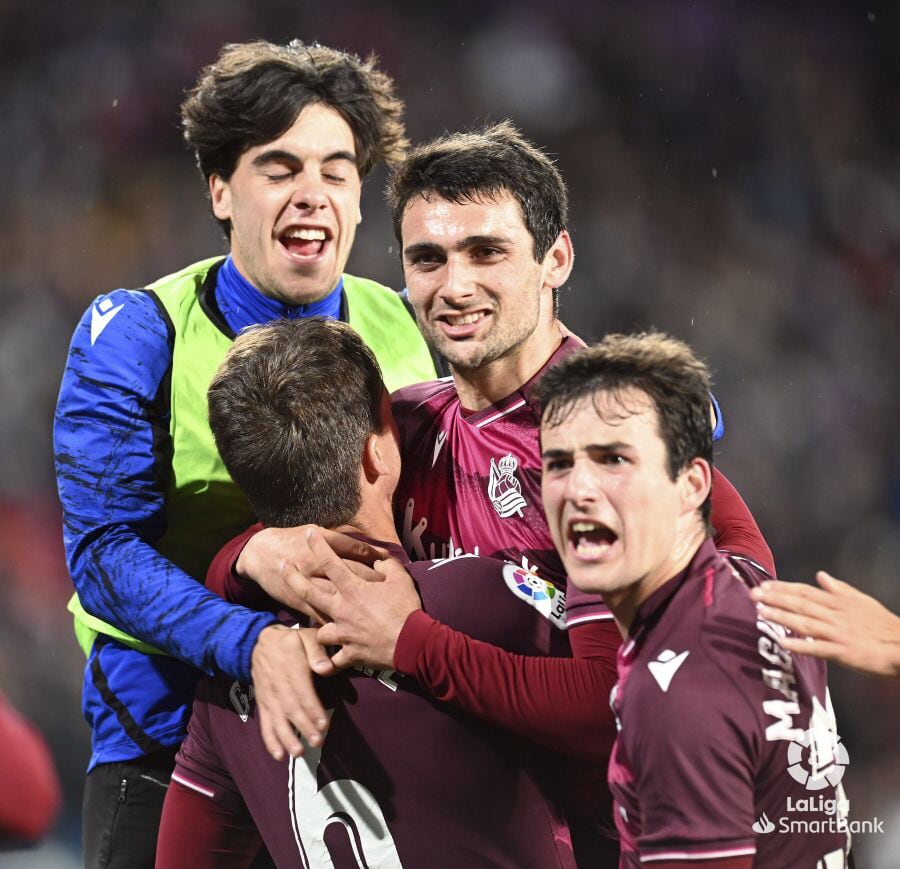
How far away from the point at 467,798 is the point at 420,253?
3.63 feet

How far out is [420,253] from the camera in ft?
8.20

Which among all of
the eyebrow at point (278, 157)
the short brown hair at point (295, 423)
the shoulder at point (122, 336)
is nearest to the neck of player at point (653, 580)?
the short brown hair at point (295, 423)

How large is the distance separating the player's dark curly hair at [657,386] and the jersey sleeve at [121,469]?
90 cm

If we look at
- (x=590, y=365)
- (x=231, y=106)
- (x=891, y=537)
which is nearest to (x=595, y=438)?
(x=590, y=365)

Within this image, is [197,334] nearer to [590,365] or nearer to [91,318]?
[91,318]

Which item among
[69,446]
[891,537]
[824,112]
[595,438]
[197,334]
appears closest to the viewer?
[595,438]

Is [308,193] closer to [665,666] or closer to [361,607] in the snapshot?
[361,607]

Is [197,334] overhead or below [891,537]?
overhead

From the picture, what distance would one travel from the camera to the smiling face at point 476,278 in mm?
2432

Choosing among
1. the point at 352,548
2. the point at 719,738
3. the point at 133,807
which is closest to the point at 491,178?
the point at 352,548

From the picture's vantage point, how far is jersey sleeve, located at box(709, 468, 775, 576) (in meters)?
2.27

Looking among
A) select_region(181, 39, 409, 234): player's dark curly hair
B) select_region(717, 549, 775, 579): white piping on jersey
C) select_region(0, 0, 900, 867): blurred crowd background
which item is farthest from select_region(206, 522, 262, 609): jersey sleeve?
select_region(0, 0, 900, 867): blurred crowd background

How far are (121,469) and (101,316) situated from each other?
1.28 feet

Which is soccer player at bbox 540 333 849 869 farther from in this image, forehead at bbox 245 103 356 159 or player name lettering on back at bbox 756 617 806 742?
forehead at bbox 245 103 356 159
